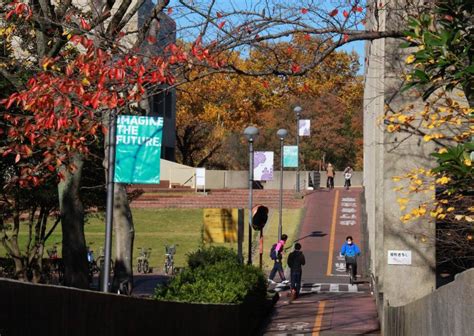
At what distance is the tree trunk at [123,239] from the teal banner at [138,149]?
23.4 ft

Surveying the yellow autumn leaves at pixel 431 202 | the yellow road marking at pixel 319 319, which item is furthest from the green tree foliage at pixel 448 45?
the yellow road marking at pixel 319 319

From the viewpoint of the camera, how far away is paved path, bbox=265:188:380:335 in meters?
24.8

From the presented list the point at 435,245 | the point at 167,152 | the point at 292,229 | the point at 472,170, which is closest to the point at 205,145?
the point at 167,152

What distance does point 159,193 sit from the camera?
66.6 m

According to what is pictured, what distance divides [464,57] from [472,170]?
1315 millimetres

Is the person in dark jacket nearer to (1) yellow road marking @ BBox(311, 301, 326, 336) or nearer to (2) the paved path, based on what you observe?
(2) the paved path

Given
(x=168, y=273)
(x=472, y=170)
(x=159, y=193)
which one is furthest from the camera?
(x=159, y=193)

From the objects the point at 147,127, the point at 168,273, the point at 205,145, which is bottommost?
the point at 168,273

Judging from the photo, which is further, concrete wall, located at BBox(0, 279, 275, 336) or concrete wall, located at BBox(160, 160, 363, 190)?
concrete wall, located at BBox(160, 160, 363, 190)

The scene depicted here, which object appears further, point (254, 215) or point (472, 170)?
point (254, 215)

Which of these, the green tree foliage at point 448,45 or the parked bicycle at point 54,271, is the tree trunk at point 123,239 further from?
the green tree foliage at point 448,45

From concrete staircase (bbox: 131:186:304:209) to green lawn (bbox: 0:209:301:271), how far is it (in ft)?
3.78

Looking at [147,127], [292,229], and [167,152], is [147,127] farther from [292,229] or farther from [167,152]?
[167,152]

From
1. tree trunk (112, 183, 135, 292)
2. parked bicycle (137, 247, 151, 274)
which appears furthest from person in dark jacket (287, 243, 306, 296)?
parked bicycle (137, 247, 151, 274)
